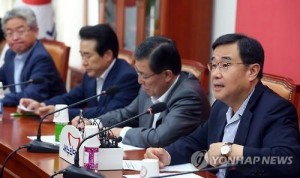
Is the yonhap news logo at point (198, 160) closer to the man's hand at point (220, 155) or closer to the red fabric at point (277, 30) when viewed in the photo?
the man's hand at point (220, 155)

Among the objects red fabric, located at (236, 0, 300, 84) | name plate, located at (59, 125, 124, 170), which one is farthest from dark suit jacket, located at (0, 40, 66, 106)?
name plate, located at (59, 125, 124, 170)

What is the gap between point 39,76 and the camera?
4125 millimetres

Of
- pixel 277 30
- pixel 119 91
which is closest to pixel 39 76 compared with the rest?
pixel 119 91

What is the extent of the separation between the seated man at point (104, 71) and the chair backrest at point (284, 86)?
3.27 ft

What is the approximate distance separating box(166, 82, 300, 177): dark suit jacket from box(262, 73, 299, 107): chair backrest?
0.84ft

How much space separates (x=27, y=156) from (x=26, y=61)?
1.70m

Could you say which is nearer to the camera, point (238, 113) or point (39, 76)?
point (238, 113)

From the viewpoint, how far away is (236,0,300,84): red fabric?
125 inches

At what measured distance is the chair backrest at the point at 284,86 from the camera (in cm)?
268

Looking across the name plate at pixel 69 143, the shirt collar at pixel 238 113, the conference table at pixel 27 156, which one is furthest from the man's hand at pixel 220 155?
the name plate at pixel 69 143

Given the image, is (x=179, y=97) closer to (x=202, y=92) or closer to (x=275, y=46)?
A: (x=202, y=92)

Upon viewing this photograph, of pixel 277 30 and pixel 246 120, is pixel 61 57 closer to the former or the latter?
pixel 277 30

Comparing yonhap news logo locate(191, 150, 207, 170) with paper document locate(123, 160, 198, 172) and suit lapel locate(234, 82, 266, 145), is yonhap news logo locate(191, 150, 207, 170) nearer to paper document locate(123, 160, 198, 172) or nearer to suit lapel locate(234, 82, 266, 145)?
paper document locate(123, 160, 198, 172)

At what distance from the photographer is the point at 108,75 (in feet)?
12.1
